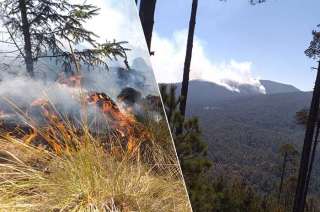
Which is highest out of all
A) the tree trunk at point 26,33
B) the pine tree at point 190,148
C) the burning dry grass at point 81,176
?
the tree trunk at point 26,33

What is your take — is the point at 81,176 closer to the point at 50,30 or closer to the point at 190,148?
the point at 50,30

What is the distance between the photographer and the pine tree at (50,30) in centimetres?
123

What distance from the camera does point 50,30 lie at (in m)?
1.28

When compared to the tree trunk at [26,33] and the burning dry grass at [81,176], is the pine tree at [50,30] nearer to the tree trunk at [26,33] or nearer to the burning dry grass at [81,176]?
the tree trunk at [26,33]

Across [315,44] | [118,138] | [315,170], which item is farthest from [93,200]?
[315,170]

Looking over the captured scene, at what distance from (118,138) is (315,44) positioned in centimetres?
1981

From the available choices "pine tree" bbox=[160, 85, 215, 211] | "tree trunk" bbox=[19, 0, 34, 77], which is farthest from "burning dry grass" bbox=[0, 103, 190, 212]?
"pine tree" bbox=[160, 85, 215, 211]

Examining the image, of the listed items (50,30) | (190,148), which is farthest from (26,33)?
(190,148)

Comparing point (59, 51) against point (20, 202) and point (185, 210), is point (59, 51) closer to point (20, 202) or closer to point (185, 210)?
point (20, 202)

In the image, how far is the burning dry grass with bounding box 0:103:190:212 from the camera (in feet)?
3.63

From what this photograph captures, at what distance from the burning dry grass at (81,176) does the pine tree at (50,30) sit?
0.56 ft

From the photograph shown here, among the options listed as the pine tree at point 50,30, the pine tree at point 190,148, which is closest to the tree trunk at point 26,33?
the pine tree at point 50,30

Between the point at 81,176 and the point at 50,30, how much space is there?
1.13 feet

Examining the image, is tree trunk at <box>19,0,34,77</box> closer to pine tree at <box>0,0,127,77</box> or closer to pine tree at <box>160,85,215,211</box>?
pine tree at <box>0,0,127,77</box>
